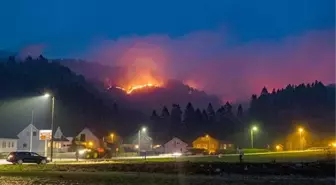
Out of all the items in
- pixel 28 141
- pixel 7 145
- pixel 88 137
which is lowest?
pixel 7 145

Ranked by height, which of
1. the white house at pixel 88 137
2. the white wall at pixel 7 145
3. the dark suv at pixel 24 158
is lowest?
the dark suv at pixel 24 158

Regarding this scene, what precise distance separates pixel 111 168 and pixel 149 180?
12.4 meters

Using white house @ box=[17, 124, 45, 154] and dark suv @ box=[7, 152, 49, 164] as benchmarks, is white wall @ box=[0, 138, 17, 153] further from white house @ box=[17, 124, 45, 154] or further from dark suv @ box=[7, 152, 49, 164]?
dark suv @ box=[7, 152, 49, 164]

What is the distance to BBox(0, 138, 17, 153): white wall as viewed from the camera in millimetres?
123062

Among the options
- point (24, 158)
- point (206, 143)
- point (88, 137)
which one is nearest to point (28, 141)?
point (88, 137)

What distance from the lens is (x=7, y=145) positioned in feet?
412

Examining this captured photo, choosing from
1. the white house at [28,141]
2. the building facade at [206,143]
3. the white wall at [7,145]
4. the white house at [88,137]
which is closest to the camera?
the white wall at [7,145]

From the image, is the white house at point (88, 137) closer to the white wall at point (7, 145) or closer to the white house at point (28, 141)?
the white house at point (28, 141)

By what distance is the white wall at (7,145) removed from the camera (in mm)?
123062

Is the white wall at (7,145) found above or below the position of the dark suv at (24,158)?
above

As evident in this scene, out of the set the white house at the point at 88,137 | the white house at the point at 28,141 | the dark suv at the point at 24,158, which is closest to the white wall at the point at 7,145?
the white house at the point at 28,141

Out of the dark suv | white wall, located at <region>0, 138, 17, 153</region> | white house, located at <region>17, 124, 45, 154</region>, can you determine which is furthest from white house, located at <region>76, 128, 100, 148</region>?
the dark suv

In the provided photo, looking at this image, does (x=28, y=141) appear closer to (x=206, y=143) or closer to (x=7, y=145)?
(x=7, y=145)

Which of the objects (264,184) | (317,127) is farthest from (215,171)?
(317,127)
